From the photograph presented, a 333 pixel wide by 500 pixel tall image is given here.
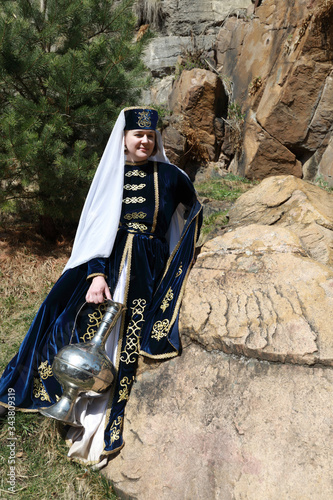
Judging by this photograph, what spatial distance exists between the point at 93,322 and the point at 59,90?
251 cm

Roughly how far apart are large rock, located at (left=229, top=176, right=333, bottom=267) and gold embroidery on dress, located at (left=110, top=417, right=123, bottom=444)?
1.49 meters

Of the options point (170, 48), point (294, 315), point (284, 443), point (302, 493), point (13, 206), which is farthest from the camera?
point (170, 48)

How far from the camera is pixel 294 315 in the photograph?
188 cm

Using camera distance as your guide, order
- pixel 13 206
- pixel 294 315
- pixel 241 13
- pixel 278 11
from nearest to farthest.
A: 1. pixel 294 315
2. pixel 13 206
3. pixel 278 11
4. pixel 241 13

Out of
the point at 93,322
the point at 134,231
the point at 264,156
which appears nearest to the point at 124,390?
the point at 93,322

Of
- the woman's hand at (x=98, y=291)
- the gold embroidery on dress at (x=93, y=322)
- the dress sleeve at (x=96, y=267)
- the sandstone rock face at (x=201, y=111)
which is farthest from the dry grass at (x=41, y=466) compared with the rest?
the sandstone rock face at (x=201, y=111)

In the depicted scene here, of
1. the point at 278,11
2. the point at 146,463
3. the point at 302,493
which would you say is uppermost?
the point at 278,11

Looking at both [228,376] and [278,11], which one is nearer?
[228,376]

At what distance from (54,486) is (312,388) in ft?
4.63

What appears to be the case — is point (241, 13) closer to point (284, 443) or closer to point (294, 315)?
point (294, 315)

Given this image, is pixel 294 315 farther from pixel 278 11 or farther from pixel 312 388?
pixel 278 11

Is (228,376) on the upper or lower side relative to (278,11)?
lower

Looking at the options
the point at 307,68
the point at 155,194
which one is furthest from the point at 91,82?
the point at 307,68

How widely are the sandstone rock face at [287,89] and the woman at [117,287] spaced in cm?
286
